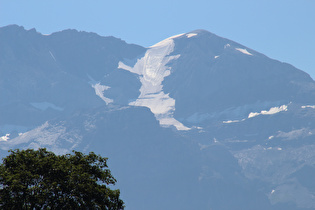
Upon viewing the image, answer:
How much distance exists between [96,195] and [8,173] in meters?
9.29

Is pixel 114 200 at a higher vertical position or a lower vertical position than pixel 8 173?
lower

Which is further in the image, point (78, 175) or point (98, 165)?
point (98, 165)

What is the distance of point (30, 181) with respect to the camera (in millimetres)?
58969

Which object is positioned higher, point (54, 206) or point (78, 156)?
point (78, 156)

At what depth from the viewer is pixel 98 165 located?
209ft

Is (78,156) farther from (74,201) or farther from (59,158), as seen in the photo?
(74,201)

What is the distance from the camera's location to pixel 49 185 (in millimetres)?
58875

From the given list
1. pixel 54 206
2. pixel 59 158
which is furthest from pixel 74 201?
pixel 59 158

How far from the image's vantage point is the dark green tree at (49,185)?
58.0 meters

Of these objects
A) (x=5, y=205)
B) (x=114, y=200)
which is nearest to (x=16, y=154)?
(x=5, y=205)

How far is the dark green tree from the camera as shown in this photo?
58031 mm

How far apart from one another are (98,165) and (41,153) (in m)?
6.32

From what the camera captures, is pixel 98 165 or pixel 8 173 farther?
pixel 98 165

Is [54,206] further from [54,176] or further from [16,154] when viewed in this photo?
[16,154]
